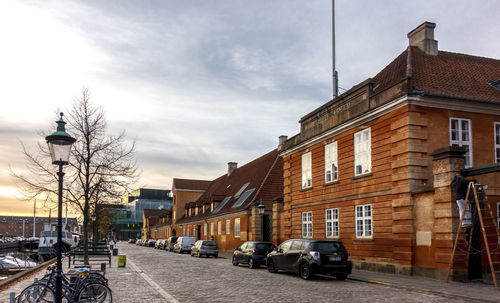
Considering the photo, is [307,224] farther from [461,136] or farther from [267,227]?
[461,136]

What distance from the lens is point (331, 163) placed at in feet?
85.0

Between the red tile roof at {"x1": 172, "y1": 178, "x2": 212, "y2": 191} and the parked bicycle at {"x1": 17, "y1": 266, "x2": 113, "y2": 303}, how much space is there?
66.1m

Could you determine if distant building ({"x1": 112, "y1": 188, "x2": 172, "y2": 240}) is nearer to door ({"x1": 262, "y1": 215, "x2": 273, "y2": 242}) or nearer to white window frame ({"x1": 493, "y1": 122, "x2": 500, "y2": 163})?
door ({"x1": 262, "y1": 215, "x2": 273, "y2": 242})

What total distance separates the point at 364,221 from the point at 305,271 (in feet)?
17.7

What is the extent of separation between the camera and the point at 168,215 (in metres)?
84.7

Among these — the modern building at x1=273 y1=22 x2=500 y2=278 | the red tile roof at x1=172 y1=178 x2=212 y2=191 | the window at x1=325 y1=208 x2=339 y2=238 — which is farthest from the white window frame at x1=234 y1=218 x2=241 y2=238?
the red tile roof at x1=172 y1=178 x2=212 y2=191

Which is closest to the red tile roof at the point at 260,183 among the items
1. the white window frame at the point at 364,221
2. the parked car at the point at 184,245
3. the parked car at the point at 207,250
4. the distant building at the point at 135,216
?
the parked car at the point at 184,245

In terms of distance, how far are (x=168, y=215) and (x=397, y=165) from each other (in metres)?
68.6

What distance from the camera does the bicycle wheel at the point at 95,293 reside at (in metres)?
10.8

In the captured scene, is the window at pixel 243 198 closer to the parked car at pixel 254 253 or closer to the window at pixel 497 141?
the parked car at pixel 254 253

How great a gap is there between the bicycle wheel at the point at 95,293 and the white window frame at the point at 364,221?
1391cm

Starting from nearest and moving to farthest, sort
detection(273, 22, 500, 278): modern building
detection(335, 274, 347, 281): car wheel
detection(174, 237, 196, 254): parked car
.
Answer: detection(273, 22, 500, 278): modern building → detection(335, 274, 347, 281): car wheel → detection(174, 237, 196, 254): parked car

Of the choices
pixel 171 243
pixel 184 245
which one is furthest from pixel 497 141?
pixel 171 243

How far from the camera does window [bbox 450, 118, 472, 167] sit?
20156mm
